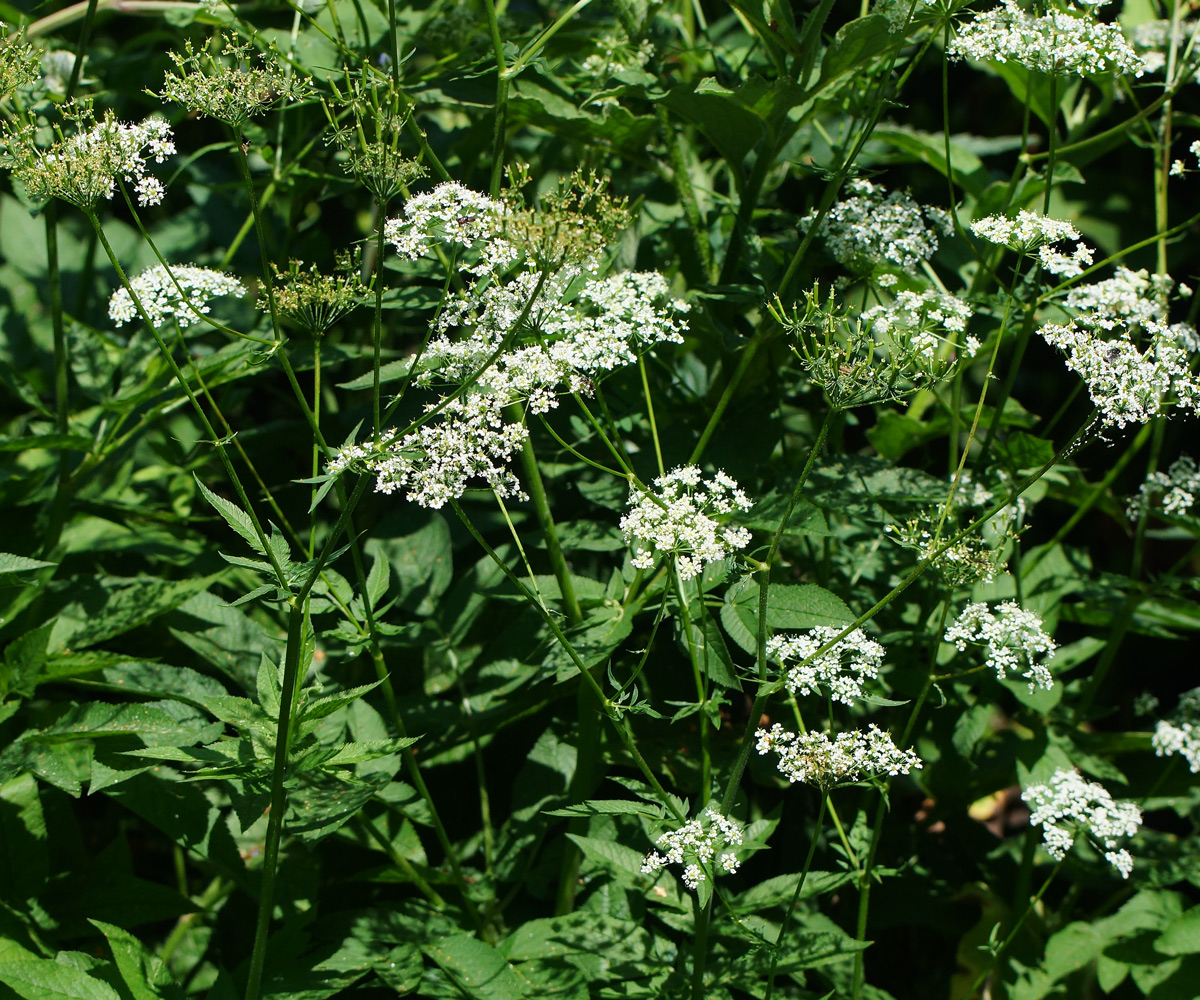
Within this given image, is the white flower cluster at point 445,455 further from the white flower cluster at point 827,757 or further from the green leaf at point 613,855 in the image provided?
the green leaf at point 613,855

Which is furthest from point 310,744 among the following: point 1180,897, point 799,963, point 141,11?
point 141,11

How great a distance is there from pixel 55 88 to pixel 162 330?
892mm

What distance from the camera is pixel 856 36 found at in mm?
2176

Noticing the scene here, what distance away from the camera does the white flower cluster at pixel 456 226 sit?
1.86 metres

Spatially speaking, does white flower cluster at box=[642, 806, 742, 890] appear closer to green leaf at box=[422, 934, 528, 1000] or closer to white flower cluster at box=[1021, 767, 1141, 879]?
green leaf at box=[422, 934, 528, 1000]

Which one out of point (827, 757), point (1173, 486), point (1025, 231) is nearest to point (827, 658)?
point (827, 757)

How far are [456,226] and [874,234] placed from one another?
1024mm

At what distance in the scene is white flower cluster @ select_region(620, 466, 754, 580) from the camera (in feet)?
5.92

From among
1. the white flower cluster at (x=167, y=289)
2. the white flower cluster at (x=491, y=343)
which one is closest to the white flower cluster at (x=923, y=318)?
the white flower cluster at (x=491, y=343)

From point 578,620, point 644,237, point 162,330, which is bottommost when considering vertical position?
point 578,620

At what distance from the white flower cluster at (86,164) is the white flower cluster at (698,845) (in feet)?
4.65

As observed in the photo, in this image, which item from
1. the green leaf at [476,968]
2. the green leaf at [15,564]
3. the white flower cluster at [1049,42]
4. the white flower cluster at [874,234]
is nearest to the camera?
the green leaf at [15,564]

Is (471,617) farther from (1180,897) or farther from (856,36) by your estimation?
(1180,897)

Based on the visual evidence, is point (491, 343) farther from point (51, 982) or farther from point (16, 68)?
point (51, 982)
